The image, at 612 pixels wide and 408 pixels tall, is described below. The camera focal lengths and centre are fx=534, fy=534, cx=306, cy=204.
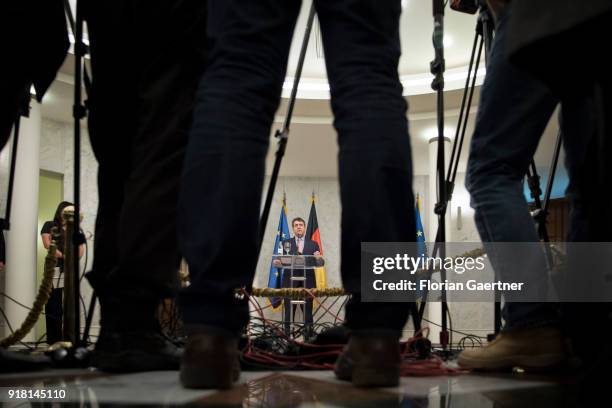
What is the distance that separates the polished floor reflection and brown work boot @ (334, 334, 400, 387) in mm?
14

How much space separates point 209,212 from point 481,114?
1.98 feet

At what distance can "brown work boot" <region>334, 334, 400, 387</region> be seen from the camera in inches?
26.0

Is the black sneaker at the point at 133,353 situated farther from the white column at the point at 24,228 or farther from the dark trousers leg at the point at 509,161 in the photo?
the white column at the point at 24,228

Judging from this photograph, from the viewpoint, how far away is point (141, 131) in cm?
88

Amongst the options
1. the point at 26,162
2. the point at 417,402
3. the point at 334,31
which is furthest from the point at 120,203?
the point at 26,162

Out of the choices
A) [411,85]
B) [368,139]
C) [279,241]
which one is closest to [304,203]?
[279,241]

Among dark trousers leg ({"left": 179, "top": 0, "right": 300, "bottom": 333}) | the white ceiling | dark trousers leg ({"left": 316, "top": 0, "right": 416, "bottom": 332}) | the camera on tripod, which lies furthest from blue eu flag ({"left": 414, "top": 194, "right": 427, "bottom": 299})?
the white ceiling

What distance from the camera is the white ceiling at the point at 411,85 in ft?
16.5

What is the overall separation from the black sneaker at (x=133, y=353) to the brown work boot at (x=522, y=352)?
1.70ft

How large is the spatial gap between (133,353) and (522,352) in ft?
2.09

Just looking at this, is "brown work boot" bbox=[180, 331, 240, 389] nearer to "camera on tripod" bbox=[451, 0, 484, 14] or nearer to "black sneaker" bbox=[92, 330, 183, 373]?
"black sneaker" bbox=[92, 330, 183, 373]

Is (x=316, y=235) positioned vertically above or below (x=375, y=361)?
above

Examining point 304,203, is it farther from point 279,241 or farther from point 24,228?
point 24,228

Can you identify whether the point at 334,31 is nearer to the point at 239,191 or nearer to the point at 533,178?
the point at 239,191
